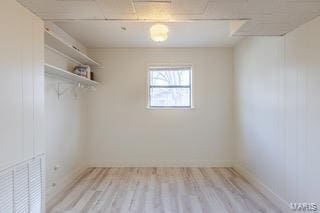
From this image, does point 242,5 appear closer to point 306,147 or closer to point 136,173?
point 306,147

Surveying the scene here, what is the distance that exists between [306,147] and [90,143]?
4.28m

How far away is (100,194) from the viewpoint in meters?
4.27

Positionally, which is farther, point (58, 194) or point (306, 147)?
point (58, 194)

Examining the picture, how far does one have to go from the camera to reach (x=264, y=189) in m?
4.27

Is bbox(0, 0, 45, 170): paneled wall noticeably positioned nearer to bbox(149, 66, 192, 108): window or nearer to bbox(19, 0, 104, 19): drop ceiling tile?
bbox(19, 0, 104, 19): drop ceiling tile

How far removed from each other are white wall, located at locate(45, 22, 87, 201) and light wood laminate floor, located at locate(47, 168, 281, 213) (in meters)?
0.23

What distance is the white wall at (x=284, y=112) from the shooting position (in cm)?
299

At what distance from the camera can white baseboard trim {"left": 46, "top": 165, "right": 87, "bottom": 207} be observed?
13.3ft

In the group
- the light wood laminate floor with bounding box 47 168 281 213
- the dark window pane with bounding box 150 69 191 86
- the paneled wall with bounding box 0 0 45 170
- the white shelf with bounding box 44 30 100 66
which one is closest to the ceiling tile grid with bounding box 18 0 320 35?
the paneled wall with bounding box 0 0 45 170

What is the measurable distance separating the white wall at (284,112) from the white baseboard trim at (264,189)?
35 millimetres

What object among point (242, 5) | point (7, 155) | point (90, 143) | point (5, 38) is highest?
point (242, 5)

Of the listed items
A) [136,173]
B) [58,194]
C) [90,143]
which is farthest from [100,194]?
[90,143]

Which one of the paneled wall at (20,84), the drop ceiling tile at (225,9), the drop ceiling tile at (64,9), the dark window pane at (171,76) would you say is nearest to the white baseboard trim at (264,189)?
the dark window pane at (171,76)

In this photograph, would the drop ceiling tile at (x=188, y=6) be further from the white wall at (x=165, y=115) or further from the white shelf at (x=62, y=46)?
the white wall at (x=165, y=115)
